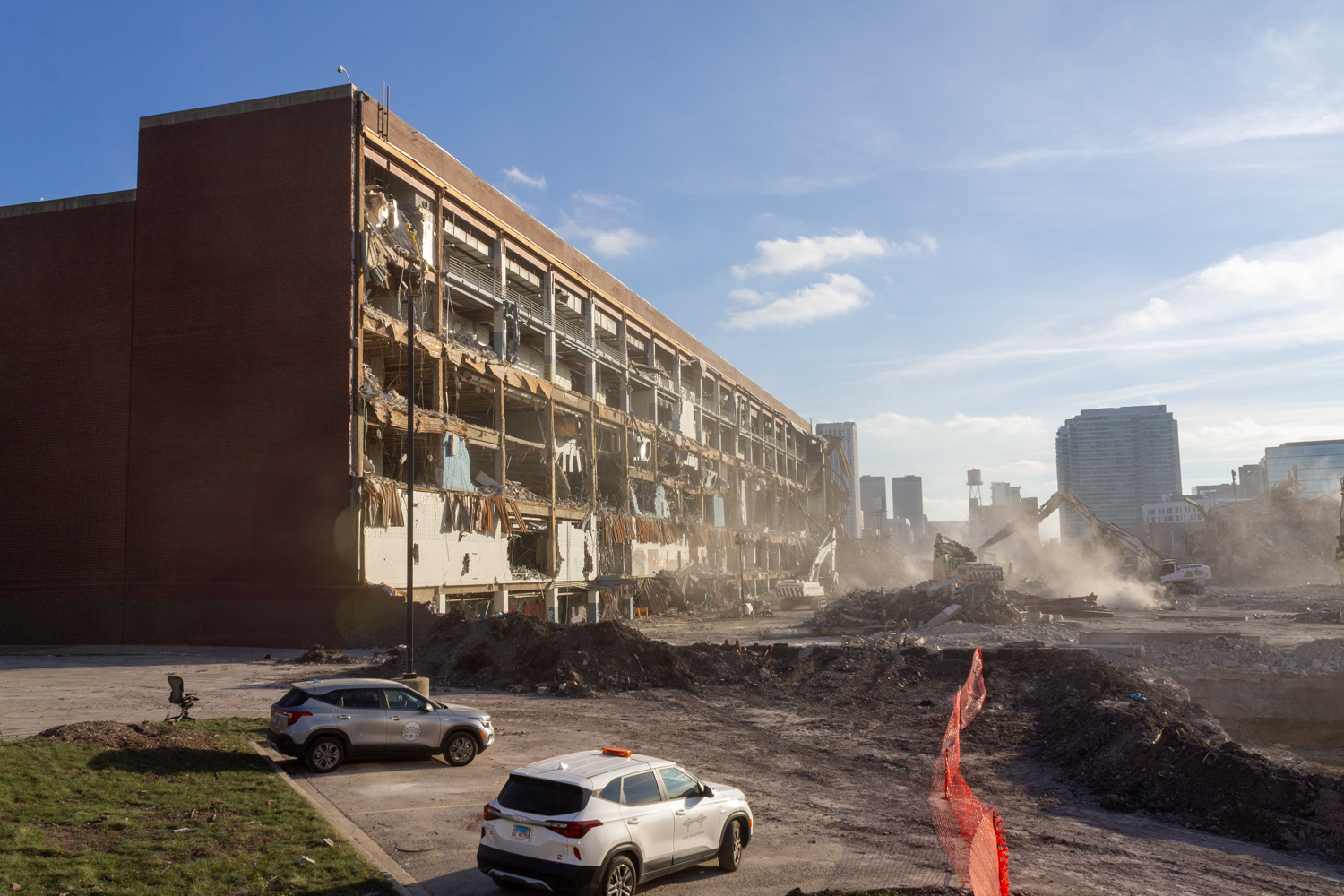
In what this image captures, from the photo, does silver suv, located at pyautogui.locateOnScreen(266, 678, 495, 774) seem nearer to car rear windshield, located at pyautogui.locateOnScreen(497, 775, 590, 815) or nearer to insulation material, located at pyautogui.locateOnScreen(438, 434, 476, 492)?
car rear windshield, located at pyautogui.locateOnScreen(497, 775, 590, 815)

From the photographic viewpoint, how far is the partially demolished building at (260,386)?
36.5m

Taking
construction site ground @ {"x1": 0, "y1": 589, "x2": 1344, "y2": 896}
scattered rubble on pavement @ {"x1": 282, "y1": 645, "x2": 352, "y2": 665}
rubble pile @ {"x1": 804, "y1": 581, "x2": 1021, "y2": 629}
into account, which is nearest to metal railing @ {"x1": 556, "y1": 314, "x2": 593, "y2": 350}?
rubble pile @ {"x1": 804, "y1": 581, "x2": 1021, "y2": 629}

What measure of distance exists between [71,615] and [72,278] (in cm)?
1592

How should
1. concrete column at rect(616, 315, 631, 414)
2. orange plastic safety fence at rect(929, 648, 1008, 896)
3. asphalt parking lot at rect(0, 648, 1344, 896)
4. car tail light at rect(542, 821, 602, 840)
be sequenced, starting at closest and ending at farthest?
1. orange plastic safety fence at rect(929, 648, 1008, 896)
2. car tail light at rect(542, 821, 602, 840)
3. asphalt parking lot at rect(0, 648, 1344, 896)
4. concrete column at rect(616, 315, 631, 414)

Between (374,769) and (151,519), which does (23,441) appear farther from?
(374,769)

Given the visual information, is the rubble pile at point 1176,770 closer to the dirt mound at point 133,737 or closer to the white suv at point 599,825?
the white suv at point 599,825

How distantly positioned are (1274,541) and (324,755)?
12046 centimetres

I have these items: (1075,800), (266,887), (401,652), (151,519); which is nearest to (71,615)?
(151,519)

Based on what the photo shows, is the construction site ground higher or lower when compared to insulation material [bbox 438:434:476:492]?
lower

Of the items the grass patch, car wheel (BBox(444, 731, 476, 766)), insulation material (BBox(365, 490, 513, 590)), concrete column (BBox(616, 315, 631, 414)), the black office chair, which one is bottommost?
car wheel (BBox(444, 731, 476, 766))

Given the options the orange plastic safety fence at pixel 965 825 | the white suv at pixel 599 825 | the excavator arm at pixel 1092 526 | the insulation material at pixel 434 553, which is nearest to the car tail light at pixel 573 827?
the white suv at pixel 599 825

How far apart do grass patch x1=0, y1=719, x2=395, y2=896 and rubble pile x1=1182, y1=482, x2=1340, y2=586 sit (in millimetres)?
114443

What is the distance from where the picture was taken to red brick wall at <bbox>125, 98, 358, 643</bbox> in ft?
119

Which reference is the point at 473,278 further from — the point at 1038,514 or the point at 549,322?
the point at 1038,514
